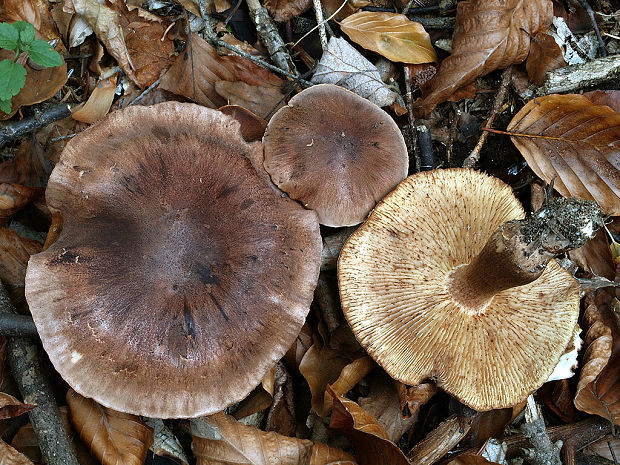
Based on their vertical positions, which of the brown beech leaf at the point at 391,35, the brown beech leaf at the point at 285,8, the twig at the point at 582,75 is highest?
the brown beech leaf at the point at 285,8

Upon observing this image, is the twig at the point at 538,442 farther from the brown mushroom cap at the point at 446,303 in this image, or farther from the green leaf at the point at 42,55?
the green leaf at the point at 42,55

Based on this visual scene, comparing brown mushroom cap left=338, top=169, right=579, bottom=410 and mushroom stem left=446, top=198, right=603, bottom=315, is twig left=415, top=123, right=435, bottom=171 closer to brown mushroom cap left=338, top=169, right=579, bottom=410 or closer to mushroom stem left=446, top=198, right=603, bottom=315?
brown mushroom cap left=338, top=169, right=579, bottom=410

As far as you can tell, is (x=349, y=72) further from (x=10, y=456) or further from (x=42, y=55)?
(x=10, y=456)

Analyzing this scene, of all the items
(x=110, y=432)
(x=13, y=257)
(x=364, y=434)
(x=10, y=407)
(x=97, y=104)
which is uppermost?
(x=97, y=104)

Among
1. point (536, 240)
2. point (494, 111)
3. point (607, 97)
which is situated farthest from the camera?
point (494, 111)

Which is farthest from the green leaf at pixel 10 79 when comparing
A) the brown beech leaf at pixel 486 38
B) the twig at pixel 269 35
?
the brown beech leaf at pixel 486 38

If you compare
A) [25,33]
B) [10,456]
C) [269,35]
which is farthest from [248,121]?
[10,456]

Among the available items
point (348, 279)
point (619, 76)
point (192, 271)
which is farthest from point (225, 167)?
point (619, 76)

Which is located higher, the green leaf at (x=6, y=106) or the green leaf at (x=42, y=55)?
the green leaf at (x=42, y=55)

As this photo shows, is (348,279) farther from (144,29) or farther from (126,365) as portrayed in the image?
(144,29)
